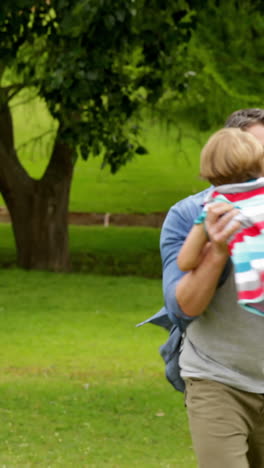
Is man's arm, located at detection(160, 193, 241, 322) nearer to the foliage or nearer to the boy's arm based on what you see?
the boy's arm

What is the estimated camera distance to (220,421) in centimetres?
333

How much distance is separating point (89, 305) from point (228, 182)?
518 inches

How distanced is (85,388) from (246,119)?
6.17m

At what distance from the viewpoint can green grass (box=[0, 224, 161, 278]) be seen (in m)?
22.2

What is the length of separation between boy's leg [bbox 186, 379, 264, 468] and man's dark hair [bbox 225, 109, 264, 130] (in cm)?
86

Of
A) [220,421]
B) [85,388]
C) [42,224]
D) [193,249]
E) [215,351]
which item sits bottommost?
[42,224]

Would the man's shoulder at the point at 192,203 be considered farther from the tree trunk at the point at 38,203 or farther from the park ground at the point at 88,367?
the tree trunk at the point at 38,203

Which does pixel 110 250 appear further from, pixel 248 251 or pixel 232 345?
pixel 248 251

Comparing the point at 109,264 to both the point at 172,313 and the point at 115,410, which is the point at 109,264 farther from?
the point at 172,313

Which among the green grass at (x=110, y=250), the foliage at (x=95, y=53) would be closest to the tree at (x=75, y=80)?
the foliage at (x=95, y=53)

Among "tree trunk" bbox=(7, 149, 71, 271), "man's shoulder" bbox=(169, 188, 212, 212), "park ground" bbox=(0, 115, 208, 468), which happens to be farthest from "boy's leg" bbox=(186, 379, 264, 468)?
"tree trunk" bbox=(7, 149, 71, 271)

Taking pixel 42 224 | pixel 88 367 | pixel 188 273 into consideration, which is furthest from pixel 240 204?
pixel 42 224

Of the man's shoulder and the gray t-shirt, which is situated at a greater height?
the man's shoulder

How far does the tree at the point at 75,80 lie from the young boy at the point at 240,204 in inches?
315
